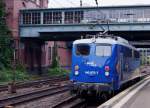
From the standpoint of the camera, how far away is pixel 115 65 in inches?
782

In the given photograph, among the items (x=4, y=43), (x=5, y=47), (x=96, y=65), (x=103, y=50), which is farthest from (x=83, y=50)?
(x=5, y=47)

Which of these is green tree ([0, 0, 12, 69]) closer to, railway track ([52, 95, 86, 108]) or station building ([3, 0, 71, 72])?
station building ([3, 0, 71, 72])

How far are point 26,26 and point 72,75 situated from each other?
35.2 metres

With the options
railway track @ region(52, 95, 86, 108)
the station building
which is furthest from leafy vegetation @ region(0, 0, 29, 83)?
→ railway track @ region(52, 95, 86, 108)

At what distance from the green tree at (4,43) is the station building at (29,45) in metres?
4.25

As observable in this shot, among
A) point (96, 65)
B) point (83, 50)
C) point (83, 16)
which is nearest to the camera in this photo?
point (96, 65)

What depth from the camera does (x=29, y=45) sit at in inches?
2270

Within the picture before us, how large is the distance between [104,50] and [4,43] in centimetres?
2810

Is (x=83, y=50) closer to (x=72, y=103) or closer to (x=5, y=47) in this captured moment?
(x=72, y=103)

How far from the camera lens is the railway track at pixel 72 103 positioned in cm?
1780

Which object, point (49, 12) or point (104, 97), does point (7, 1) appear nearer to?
point (49, 12)

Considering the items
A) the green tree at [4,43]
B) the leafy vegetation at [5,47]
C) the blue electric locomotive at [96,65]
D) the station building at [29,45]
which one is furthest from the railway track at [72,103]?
the station building at [29,45]

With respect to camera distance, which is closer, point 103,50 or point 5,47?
point 103,50

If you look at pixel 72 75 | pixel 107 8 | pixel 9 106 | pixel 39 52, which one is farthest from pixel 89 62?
pixel 39 52
